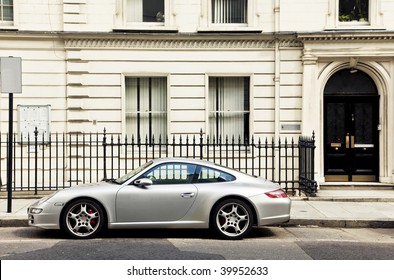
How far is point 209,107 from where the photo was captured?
680 inches

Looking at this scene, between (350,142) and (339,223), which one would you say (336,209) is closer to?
(339,223)

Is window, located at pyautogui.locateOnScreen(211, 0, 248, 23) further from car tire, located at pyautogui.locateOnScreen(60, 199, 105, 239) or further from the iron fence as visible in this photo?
car tire, located at pyautogui.locateOnScreen(60, 199, 105, 239)

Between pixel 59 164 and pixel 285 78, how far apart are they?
6818mm

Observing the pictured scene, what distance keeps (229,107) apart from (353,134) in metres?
3.63

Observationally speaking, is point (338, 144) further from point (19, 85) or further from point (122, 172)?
point (19, 85)

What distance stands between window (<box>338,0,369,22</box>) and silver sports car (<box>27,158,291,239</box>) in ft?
27.8

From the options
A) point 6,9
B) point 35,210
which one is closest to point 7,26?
point 6,9

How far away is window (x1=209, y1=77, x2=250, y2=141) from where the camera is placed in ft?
56.6

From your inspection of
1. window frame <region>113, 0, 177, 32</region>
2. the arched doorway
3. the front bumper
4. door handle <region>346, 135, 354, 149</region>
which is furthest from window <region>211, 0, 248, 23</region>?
the front bumper

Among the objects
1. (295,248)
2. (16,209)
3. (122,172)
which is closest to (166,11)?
(122,172)

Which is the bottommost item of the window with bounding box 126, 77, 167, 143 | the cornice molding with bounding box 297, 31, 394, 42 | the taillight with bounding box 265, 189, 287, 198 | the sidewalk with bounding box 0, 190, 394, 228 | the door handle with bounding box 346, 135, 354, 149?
the sidewalk with bounding box 0, 190, 394, 228

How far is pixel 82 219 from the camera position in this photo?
9914 millimetres

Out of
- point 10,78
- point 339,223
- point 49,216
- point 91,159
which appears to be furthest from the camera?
point 91,159

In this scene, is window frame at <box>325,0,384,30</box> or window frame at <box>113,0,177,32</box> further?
window frame at <box>113,0,177,32</box>
